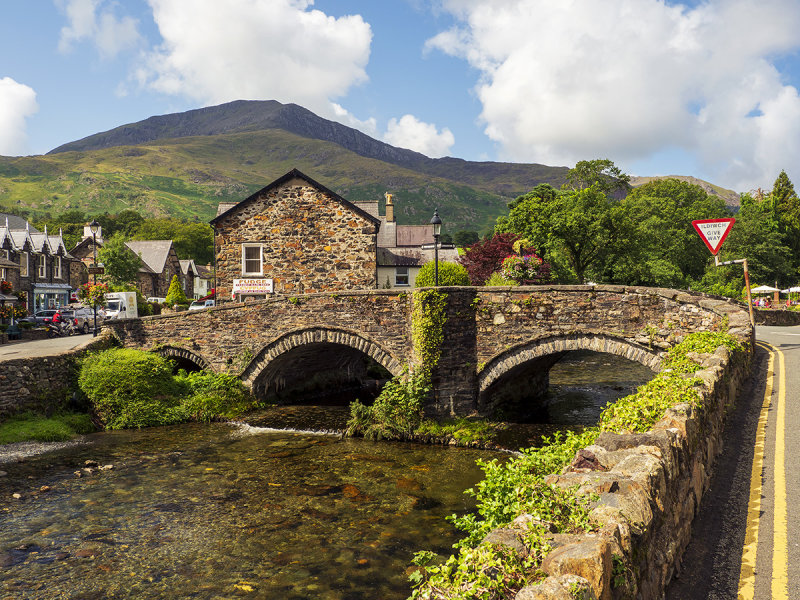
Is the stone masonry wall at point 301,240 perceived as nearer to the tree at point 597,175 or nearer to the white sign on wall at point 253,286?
the white sign on wall at point 253,286

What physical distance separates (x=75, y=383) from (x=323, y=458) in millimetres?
10387

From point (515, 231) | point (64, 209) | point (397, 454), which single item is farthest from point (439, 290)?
point (64, 209)

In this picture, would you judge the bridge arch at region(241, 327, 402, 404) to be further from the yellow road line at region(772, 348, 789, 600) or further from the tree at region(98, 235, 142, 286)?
the tree at region(98, 235, 142, 286)

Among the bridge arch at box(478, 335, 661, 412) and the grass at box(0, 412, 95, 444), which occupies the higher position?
the bridge arch at box(478, 335, 661, 412)

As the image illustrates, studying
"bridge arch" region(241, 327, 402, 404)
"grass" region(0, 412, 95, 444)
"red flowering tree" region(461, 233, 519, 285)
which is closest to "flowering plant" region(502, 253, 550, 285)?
"bridge arch" region(241, 327, 402, 404)

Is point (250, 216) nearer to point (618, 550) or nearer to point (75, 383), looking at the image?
point (75, 383)

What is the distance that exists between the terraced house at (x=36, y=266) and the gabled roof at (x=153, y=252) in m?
7.49

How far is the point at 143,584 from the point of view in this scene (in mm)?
8258

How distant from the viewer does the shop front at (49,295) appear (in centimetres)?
5744

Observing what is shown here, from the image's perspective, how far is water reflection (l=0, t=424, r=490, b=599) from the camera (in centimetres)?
837

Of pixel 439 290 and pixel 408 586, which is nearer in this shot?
pixel 408 586

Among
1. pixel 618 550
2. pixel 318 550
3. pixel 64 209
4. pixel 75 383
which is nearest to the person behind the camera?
pixel 618 550

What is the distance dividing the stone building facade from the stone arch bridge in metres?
4.51

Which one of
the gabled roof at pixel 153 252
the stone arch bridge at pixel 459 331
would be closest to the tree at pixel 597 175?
the stone arch bridge at pixel 459 331
